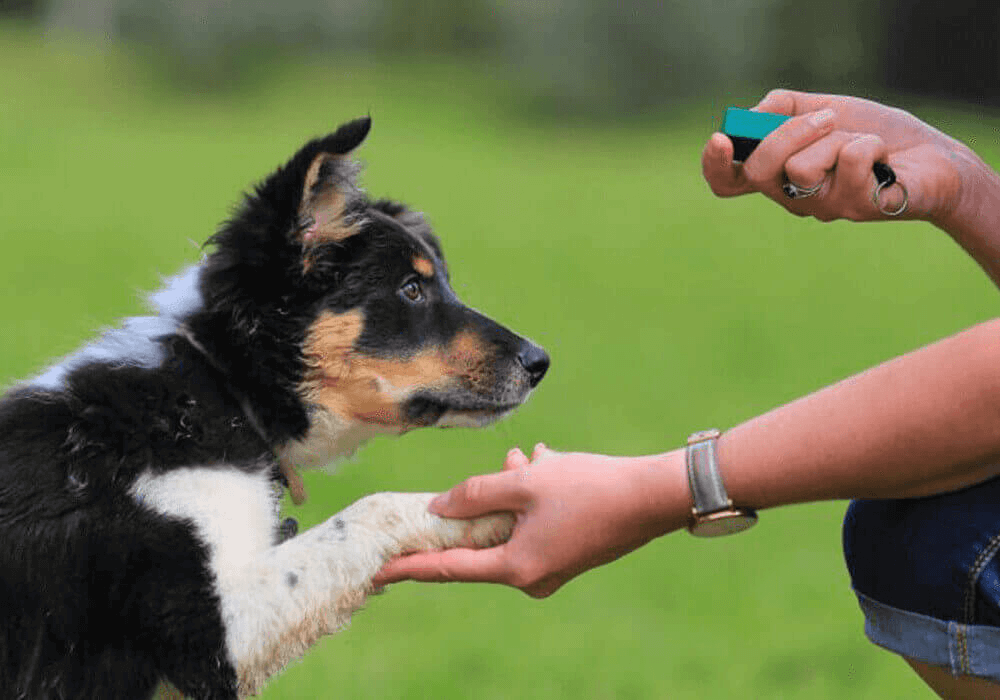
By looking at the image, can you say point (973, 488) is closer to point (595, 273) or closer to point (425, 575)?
point (425, 575)

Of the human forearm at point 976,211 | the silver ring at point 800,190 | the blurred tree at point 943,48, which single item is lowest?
the blurred tree at point 943,48

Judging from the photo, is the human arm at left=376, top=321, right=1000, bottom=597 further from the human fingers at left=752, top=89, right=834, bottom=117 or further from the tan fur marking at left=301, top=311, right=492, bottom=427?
the human fingers at left=752, top=89, right=834, bottom=117

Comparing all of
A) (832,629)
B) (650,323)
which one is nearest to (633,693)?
(832,629)

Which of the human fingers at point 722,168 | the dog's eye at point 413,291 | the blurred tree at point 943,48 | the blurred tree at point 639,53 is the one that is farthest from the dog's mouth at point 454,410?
the blurred tree at point 943,48

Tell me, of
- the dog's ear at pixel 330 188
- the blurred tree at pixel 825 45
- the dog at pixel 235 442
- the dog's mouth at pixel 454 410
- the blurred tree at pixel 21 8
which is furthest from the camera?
the blurred tree at pixel 21 8

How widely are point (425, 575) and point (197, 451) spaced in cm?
49

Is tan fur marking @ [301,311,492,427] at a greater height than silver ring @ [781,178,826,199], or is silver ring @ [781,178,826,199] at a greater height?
silver ring @ [781,178,826,199]

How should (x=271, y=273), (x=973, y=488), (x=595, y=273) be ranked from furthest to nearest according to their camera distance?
(x=595, y=273) < (x=271, y=273) < (x=973, y=488)

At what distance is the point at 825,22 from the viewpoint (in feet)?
81.8

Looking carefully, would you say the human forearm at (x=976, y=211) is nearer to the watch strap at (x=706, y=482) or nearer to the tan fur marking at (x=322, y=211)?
the watch strap at (x=706, y=482)

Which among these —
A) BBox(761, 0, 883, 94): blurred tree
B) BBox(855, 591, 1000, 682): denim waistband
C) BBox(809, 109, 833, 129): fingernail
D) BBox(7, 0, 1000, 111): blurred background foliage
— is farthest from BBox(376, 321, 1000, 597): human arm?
BBox(761, 0, 883, 94): blurred tree

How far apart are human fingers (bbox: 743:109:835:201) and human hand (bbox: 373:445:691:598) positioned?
20.0 inches

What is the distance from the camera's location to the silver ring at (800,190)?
2.72 metres

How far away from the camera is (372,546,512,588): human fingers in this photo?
2.88 metres
